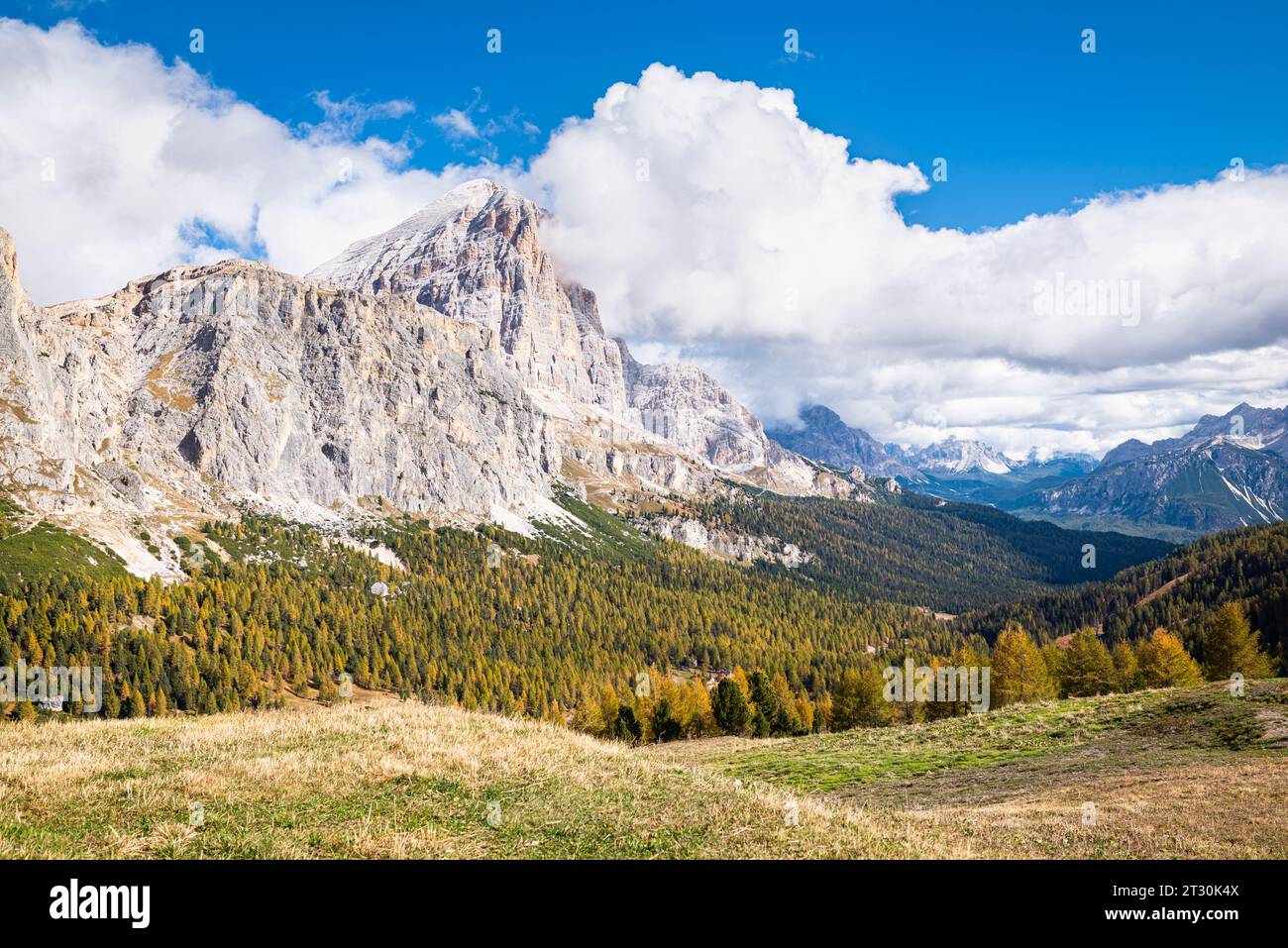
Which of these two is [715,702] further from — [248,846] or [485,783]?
[248,846]

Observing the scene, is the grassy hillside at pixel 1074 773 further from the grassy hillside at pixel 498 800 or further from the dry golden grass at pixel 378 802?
the dry golden grass at pixel 378 802

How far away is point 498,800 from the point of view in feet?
50.2

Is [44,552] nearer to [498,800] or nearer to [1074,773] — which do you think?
[498,800]

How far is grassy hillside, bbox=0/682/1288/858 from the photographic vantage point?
40.7ft

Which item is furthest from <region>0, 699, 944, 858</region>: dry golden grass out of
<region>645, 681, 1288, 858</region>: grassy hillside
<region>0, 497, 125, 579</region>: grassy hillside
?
<region>0, 497, 125, 579</region>: grassy hillside

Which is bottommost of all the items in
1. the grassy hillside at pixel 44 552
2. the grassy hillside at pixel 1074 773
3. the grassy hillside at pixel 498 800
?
the grassy hillside at pixel 1074 773

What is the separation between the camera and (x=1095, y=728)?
130 feet

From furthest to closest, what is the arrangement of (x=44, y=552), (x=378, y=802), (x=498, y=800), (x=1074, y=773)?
(x=44, y=552) < (x=1074, y=773) < (x=498, y=800) < (x=378, y=802)

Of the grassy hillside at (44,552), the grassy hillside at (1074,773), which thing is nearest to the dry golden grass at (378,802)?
the grassy hillside at (1074,773)

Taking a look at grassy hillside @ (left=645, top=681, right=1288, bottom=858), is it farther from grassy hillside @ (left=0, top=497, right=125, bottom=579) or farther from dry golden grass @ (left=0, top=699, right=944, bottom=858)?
grassy hillside @ (left=0, top=497, right=125, bottom=579)

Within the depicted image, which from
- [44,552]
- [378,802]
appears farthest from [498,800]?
[44,552]

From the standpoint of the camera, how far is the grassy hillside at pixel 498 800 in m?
12.4
